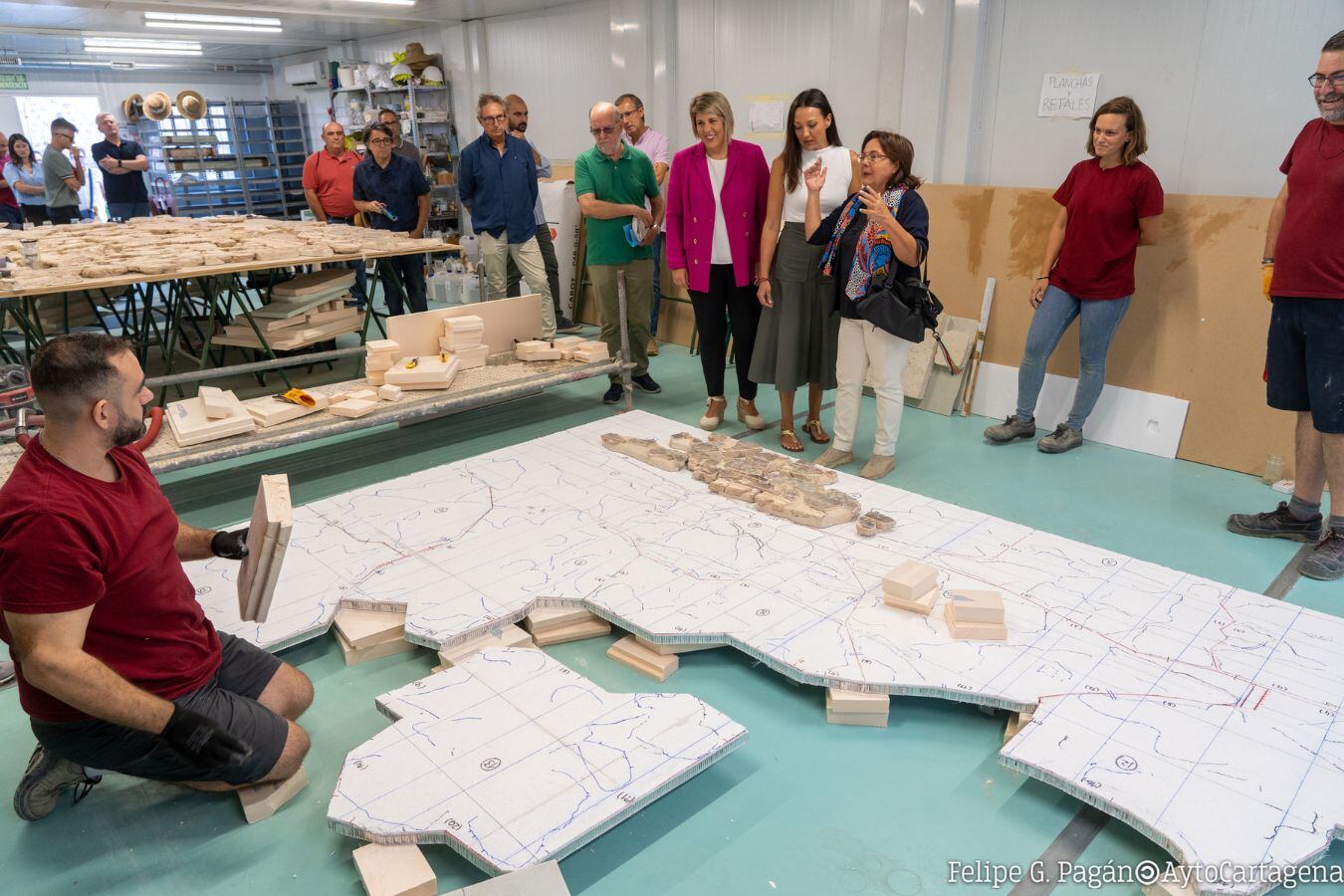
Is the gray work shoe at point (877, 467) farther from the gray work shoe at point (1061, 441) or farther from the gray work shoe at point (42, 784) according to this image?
the gray work shoe at point (42, 784)

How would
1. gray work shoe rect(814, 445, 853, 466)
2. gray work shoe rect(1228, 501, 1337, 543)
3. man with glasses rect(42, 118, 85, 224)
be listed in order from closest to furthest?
gray work shoe rect(1228, 501, 1337, 543)
gray work shoe rect(814, 445, 853, 466)
man with glasses rect(42, 118, 85, 224)

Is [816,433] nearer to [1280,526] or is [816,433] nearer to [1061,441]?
[1061,441]

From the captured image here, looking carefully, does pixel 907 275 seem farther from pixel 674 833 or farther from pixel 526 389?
pixel 674 833

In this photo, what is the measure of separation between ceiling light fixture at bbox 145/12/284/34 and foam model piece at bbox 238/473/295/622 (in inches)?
328

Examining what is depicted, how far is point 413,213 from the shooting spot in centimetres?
676

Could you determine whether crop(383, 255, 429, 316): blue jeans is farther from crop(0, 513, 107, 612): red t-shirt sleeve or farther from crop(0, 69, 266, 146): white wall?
crop(0, 69, 266, 146): white wall

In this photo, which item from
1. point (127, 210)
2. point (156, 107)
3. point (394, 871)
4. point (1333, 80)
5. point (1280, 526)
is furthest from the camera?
point (156, 107)

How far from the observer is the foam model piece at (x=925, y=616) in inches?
83.0

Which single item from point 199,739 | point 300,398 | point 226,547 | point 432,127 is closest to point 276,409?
point 300,398

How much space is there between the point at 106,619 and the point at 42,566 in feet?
0.81

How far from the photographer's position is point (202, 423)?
3.81 meters

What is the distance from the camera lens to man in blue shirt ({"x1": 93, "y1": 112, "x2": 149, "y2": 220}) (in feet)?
30.2

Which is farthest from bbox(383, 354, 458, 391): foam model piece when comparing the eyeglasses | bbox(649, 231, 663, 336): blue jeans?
the eyeglasses

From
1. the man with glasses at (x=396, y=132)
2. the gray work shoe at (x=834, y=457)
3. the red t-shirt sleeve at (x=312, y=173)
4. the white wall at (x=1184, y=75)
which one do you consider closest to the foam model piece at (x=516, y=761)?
the gray work shoe at (x=834, y=457)
